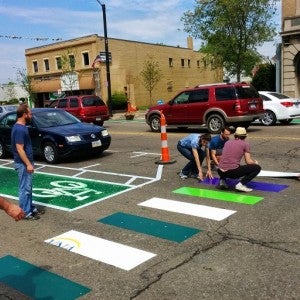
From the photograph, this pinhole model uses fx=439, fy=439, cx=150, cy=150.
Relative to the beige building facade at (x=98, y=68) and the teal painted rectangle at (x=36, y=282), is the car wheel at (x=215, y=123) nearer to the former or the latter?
the teal painted rectangle at (x=36, y=282)

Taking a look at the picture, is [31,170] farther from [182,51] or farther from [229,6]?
[182,51]

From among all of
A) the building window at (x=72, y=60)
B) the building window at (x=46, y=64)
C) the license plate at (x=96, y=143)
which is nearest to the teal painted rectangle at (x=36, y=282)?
the license plate at (x=96, y=143)

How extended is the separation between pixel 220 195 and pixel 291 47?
22011 mm

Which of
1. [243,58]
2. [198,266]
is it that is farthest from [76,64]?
[198,266]

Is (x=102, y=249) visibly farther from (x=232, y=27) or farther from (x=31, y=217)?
(x=232, y=27)

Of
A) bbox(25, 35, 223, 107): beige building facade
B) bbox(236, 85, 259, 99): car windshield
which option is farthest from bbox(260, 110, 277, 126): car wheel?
Result: bbox(25, 35, 223, 107): beige building facade

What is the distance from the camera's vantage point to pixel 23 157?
631cm

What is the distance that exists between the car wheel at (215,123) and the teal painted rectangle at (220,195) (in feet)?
29.0

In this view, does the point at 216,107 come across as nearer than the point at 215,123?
Yes

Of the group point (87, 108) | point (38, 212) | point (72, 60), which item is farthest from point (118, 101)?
Answer: point (38, 212)

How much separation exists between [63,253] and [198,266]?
1614mm

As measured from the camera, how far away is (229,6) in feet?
89.6

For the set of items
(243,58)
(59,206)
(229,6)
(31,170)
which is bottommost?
(59,206)

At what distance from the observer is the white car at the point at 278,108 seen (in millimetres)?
18281
